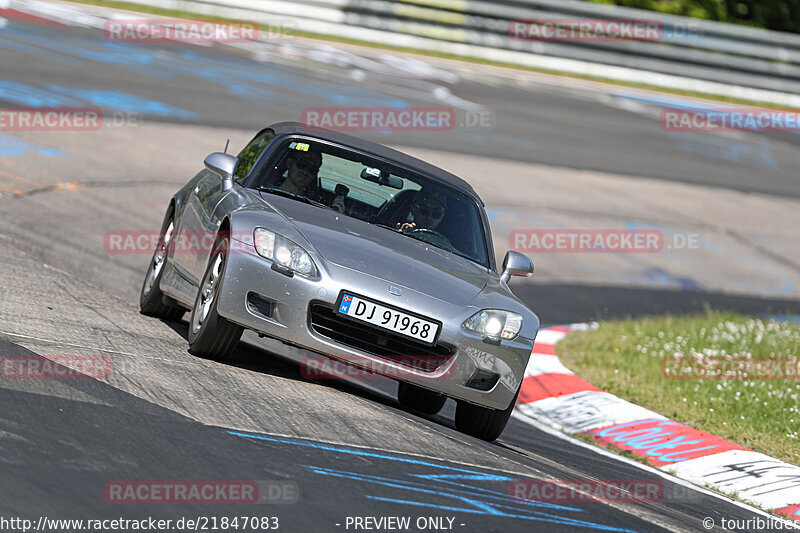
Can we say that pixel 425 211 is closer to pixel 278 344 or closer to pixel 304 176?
pixel 304 176

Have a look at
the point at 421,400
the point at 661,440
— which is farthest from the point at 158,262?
the point at 661,440

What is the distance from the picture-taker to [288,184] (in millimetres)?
7688

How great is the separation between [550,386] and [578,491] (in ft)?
13.3

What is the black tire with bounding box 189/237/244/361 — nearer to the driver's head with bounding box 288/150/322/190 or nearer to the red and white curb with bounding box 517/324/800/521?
the driver's head with bounding box 288/150/322/190

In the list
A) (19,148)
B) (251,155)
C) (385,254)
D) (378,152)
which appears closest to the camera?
(385,254)

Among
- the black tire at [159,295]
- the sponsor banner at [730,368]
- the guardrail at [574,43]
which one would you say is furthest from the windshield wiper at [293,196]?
the guardrail at [574,43]

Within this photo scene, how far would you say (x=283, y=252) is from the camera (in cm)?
658

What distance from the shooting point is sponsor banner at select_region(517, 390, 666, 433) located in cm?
882

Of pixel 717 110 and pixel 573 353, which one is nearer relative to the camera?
pixel 573 353

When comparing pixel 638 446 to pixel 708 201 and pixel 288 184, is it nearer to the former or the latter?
pixel 288 184

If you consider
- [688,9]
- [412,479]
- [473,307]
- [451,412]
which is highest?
[688,9]

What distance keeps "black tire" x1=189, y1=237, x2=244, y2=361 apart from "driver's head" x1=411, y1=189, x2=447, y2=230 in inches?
55.1

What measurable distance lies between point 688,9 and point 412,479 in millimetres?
26319

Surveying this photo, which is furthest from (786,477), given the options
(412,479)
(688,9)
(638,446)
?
(688,9)
